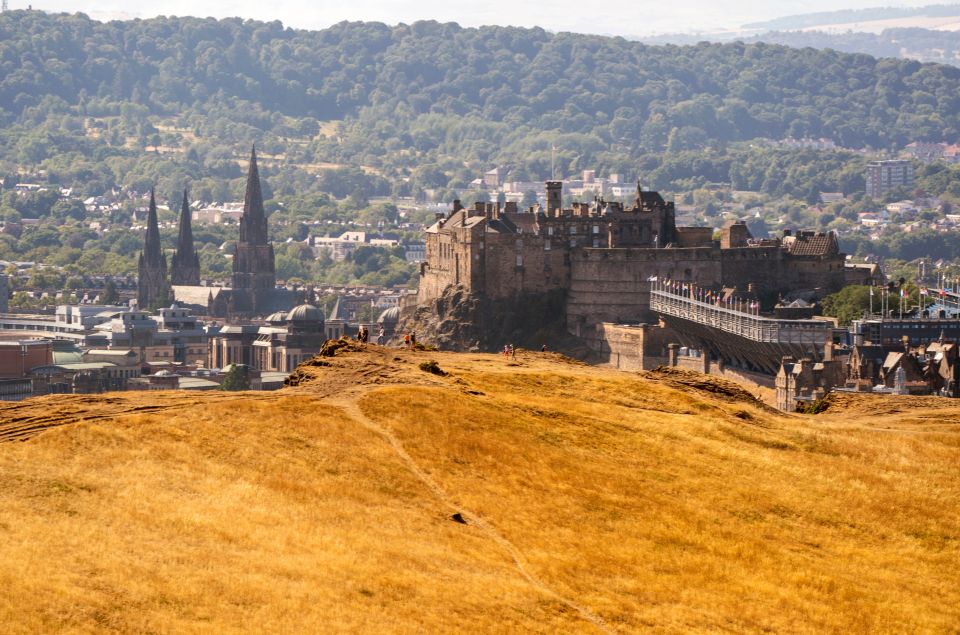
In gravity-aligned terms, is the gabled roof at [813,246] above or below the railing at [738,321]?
above

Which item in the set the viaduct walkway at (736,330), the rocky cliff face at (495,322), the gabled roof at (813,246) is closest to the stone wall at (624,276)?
the viaduct walkway at (736,330)

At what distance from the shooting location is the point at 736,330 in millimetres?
151500

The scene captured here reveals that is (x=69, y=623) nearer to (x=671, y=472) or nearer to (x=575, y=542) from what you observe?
(x=575, y=542)

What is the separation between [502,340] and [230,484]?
116 meters

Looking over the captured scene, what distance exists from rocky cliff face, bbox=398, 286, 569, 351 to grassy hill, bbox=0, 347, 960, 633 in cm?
9498

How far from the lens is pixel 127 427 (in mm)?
57250

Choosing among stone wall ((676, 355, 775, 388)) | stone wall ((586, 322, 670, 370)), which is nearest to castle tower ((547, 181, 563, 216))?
stone wall ((586, 322, 670, 370))

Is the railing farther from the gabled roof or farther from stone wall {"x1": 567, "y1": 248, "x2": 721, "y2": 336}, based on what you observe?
the gabled roof

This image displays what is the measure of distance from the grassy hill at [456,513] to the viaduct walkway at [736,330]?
7042 centimetres

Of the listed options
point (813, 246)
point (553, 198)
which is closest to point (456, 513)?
point (813, 246)

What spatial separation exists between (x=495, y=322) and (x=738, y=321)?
82.7ft

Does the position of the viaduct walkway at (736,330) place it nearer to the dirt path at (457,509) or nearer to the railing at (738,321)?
the railing at (738,321)

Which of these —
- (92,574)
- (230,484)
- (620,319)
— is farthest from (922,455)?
(620,319)

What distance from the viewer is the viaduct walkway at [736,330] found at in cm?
14462
